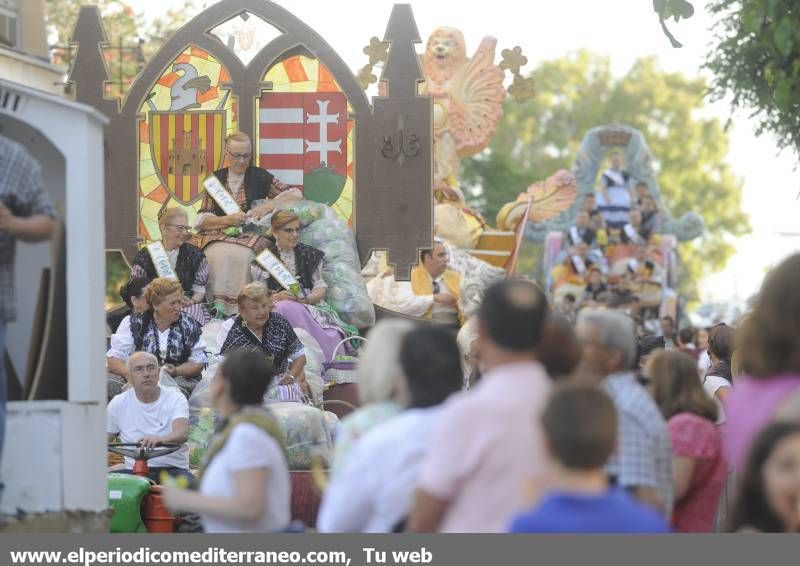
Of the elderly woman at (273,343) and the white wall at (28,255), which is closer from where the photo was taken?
the white wall at (28,255)

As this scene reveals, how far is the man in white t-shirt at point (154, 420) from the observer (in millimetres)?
11992

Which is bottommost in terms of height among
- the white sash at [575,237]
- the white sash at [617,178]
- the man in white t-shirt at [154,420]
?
the man in white t-shirt at [154,420]

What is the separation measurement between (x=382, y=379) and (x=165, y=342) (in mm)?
7077

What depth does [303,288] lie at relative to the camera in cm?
1602

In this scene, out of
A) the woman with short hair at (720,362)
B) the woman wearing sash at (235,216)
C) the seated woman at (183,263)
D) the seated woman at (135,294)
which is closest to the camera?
the woman with short hair at (720,362)

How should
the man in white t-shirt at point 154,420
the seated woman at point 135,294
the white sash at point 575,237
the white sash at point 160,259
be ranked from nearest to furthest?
1. the man in white t-shirt at point 154,420
2. the seated woman at point 135,294
3. the white sash at point 160,259
4. the white sash at point 575,237

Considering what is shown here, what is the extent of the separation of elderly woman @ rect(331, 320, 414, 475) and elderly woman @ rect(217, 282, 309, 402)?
620cm

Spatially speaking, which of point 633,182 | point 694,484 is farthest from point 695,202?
point 694,484

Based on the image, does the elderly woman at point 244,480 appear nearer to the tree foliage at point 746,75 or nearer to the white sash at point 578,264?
the tree foliage at point 746,75

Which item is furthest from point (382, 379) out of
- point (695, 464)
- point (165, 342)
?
point (165, 342)

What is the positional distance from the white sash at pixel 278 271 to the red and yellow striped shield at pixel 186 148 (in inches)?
60.8

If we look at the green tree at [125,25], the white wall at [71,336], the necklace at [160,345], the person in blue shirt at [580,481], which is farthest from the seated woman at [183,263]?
the green tree at [125,25]

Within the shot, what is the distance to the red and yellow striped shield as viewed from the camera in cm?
1717

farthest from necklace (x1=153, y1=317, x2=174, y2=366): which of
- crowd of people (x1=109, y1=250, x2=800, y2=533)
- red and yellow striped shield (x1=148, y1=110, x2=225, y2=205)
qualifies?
crowd of people (x1=109, y1=250, x2=800, y2=533)
